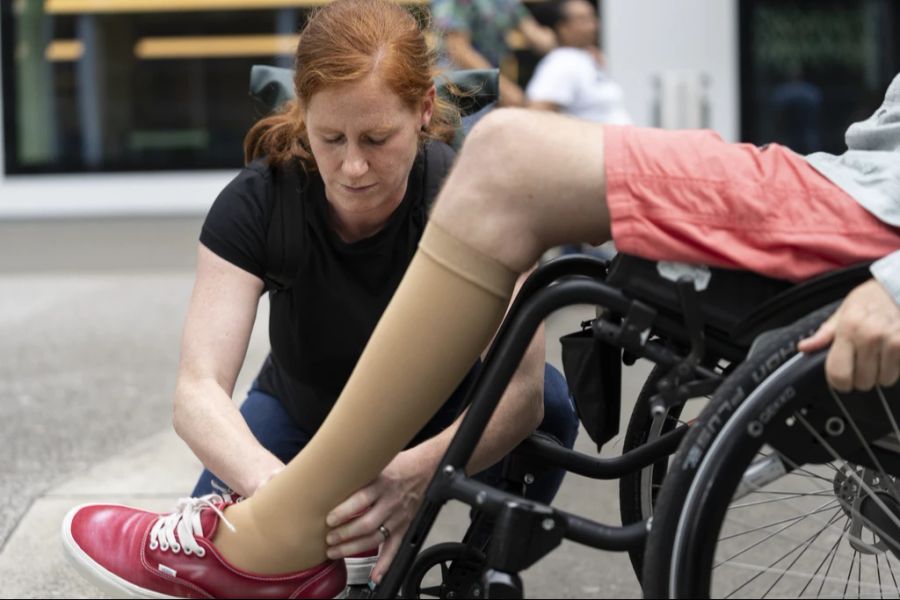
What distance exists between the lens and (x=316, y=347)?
262 cm

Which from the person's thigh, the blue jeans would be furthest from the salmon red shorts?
the person's thigh

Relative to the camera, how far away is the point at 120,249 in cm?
925

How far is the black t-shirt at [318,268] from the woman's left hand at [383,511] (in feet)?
1.62

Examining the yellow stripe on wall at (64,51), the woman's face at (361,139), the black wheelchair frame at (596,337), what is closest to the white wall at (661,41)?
the yellow stripe on wall at (64,51)

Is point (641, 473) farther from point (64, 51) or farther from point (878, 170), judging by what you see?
point (64, 51)

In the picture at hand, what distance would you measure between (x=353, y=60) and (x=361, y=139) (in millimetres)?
125

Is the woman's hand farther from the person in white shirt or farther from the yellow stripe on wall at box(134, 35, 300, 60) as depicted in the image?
the yellow stripe on wall at box(134, 35, 300, 60)

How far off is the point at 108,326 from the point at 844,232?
5056 millimetres

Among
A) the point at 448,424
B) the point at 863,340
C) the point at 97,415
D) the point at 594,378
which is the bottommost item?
the point at 97,415

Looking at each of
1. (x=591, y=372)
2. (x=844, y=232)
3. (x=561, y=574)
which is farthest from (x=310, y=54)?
(x=561, y=574)

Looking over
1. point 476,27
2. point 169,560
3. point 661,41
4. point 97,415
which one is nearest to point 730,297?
point 169,560

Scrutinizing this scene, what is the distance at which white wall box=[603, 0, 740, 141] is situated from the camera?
9891 mm

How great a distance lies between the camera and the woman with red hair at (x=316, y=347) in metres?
2.07

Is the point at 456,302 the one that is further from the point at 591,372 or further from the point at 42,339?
the point at 42,339
